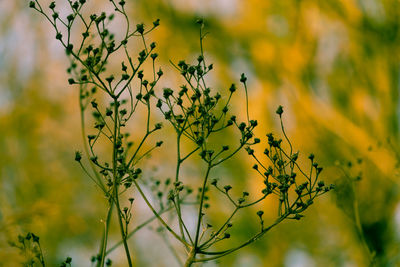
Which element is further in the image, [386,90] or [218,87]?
[218,87]

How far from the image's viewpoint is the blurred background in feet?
13.5

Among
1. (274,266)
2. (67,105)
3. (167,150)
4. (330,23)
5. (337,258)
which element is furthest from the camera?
(67,105)

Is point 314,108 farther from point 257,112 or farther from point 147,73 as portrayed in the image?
point 147,73

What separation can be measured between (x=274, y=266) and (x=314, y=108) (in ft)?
5.44

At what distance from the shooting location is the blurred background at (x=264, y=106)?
13.5ft

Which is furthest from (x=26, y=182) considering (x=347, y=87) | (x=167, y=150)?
(x=347, y=87)

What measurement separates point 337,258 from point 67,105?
4107 millimetres

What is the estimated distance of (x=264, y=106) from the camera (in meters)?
4.84

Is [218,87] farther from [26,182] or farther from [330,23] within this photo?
[26,182]

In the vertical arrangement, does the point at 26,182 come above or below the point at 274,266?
above

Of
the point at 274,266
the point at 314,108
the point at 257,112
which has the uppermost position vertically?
the point at 257,112

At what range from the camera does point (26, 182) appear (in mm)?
4223

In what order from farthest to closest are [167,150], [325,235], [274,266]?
[167,150] → [325,235] → [274,266]

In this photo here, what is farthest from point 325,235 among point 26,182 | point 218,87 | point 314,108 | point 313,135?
point 26,182
